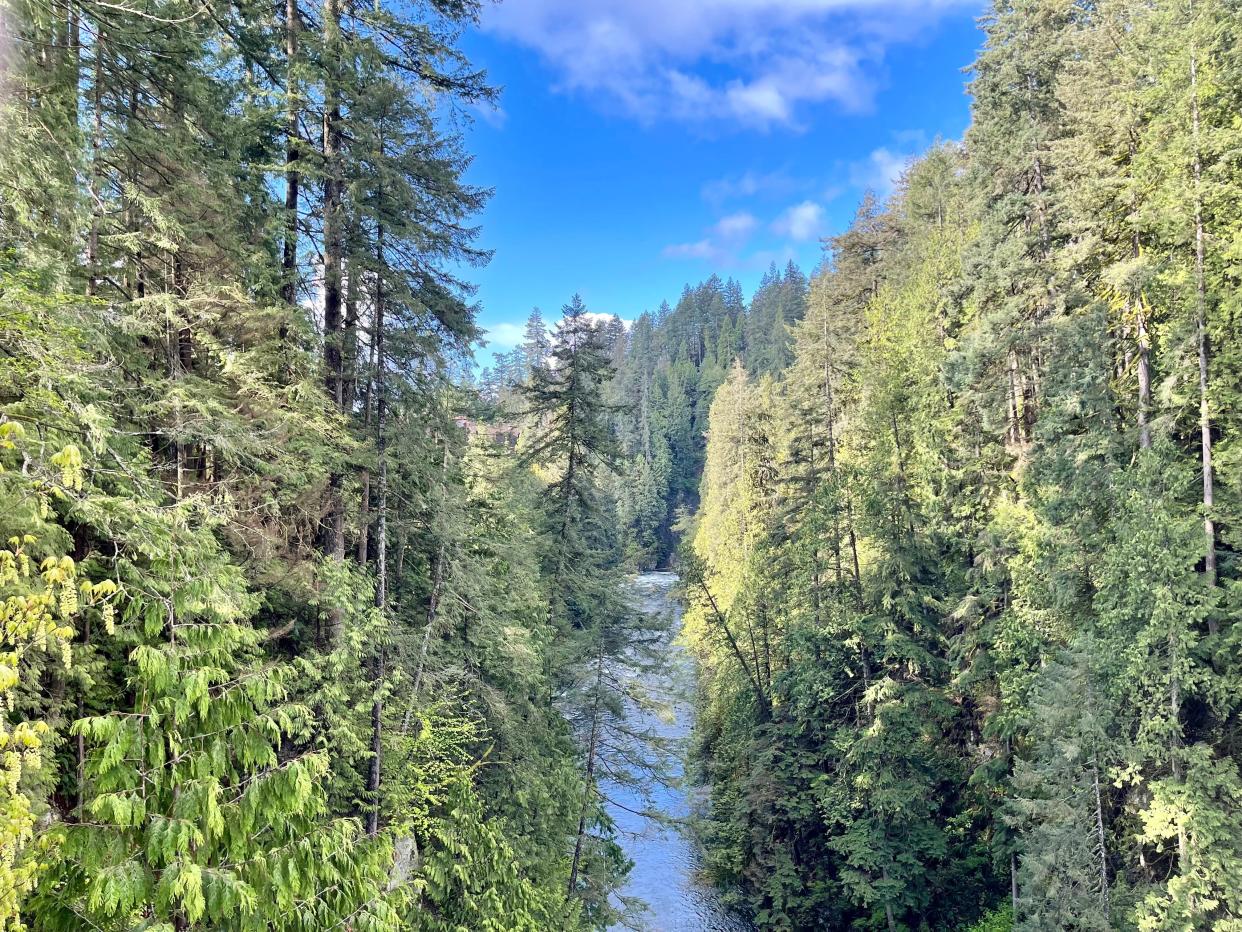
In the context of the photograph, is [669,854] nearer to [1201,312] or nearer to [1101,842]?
[1101,842]

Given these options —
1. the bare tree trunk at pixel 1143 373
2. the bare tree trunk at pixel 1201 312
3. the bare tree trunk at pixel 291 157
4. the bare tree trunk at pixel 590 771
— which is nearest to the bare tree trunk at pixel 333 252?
the bare tree trunk at pixel 291 157

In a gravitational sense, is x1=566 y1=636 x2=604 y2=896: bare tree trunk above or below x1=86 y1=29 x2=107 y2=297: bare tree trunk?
below

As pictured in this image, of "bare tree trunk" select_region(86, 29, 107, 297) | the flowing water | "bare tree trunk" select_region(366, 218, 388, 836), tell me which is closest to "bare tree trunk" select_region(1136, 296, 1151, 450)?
the flowing water

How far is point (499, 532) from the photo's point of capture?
48.5ft

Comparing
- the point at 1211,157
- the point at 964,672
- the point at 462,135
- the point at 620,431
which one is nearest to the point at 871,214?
the point at 1211,157

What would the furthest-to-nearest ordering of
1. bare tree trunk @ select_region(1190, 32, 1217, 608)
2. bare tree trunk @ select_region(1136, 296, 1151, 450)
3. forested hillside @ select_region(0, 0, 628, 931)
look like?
bare tree trunk @ select_region(1136, 296, 1151, 450) → bare tree trunk @ select_region(1190, 32, 1217, 608) → forested hillside @ select_region(0, 0, 628, 931)

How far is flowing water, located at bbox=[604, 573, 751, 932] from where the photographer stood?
54.6 ft

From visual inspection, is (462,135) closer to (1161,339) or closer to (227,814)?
(227,814)

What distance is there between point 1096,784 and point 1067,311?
1045 cm

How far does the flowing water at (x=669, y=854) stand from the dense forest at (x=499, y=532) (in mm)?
890

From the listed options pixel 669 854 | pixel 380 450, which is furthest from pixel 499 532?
pixel 669 854

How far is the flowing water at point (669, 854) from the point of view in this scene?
16.6 m

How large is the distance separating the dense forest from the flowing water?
890 mm

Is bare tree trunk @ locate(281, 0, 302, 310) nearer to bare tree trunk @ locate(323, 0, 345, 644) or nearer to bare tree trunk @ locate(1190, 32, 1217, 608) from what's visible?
bare tree trunk @ locate(323, 0, 345, 644)
